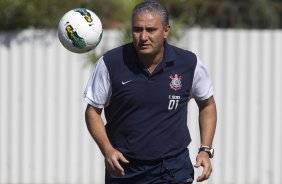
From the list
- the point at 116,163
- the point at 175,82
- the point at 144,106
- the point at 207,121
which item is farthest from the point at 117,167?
the point at 207,121

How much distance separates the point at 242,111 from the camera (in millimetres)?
10953

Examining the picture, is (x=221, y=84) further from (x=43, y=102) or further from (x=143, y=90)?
(x=143, y=90)

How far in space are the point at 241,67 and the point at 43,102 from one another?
273 cm

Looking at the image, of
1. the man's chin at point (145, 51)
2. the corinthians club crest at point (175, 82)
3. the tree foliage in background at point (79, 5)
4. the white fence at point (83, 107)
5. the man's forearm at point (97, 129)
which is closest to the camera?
the man's forearm at point (97, 129)

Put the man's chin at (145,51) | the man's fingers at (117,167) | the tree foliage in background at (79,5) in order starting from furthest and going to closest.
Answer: the tree foliage in background at (79,5)
the man's chin at (145,51)
the man's fingers at (117,167)

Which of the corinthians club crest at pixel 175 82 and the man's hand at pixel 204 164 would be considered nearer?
the man's hand at pixel 204 164

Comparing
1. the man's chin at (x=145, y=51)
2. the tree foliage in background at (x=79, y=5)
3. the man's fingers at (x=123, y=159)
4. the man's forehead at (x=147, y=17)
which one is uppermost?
the tree foliage in background at (x=79, y=5)

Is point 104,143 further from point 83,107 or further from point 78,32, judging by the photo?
point 83,107

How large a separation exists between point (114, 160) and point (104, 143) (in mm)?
173

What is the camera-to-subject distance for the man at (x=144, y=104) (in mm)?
5781

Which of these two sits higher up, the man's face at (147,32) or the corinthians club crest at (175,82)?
the man's face at (147,32)

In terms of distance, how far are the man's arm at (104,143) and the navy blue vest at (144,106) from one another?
166mm

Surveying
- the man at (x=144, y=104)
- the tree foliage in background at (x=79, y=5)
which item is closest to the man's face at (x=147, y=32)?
the man at (x=144, y=104)

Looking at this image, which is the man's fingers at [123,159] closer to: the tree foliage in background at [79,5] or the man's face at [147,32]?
the man's face at [147,32]
